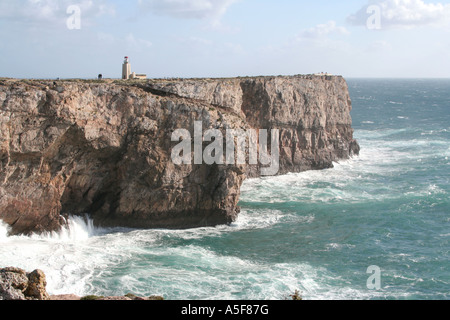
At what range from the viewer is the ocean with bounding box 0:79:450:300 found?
29.5m

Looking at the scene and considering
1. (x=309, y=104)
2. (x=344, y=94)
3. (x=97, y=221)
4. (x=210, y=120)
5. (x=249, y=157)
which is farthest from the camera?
(x=344, y=94)

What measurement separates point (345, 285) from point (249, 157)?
20243 mm

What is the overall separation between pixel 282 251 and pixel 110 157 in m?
15.4

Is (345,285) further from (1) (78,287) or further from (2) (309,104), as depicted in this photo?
(2) (309,104)

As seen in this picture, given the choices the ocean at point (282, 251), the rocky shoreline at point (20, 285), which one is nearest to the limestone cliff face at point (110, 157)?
the ocean at point (282, 251)

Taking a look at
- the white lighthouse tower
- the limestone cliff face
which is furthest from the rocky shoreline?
the white lighthouse tower

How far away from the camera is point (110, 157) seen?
40.0m

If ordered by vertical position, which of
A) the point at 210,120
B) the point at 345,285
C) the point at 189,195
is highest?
A: the point at 210,120

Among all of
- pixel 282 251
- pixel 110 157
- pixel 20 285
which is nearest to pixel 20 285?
pixel 20 285

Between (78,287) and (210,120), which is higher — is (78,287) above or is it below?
below

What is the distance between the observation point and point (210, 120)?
42.7 metres

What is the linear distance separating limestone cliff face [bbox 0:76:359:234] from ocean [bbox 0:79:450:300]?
1.52 m

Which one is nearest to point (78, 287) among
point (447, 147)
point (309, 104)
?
point (309, 104)

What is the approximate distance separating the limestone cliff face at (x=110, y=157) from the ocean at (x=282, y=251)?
1.52 metres
